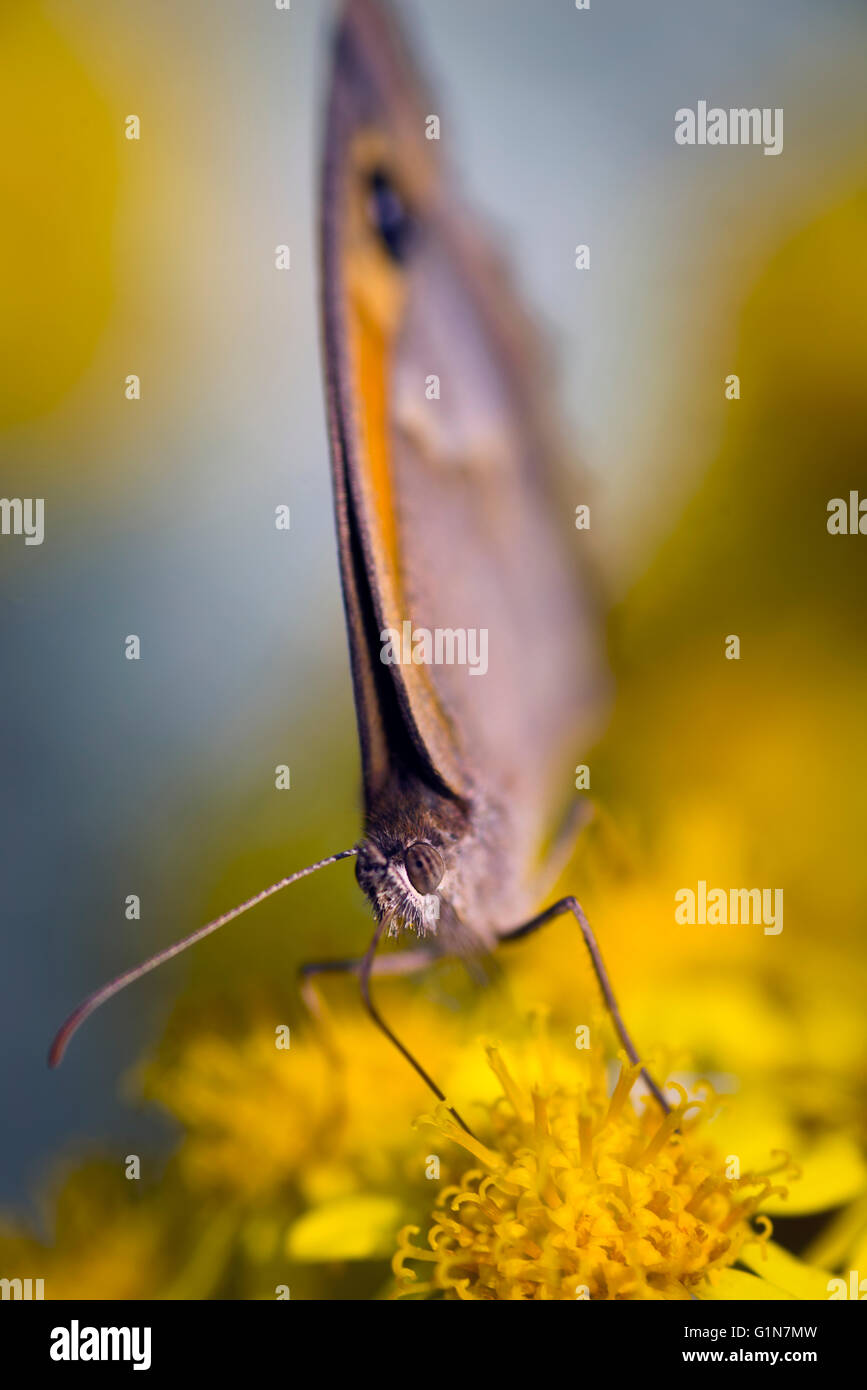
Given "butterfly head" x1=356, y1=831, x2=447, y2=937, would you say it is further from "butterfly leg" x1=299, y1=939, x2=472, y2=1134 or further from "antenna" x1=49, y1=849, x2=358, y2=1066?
"butterfly leg" x1=299, y1=939, x2=472, y2=1134

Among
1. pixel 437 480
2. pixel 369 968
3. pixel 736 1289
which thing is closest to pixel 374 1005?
pixel 369 968

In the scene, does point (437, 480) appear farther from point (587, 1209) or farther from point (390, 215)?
point (587, 1209)

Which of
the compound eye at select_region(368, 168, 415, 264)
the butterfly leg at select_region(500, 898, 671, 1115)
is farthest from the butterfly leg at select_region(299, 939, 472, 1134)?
the compound eye at select_region(368, 168, 415, 264)

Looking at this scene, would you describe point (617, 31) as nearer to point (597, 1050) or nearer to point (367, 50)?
point (367, 50)

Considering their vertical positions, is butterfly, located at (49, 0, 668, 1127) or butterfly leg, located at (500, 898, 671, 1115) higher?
butterfly, located at (49, 0, 668, 1127)

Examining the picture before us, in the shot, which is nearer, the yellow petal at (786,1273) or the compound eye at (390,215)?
the yellow petal at (786,1273)

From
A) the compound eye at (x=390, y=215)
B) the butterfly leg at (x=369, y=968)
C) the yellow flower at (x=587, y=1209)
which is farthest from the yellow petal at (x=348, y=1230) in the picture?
the compound eye at (x=390, y=215)

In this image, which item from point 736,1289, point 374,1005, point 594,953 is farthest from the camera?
point 374,1005

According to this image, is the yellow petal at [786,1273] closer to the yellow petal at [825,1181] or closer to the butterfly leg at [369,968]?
the yellow petal at [825,1181]
